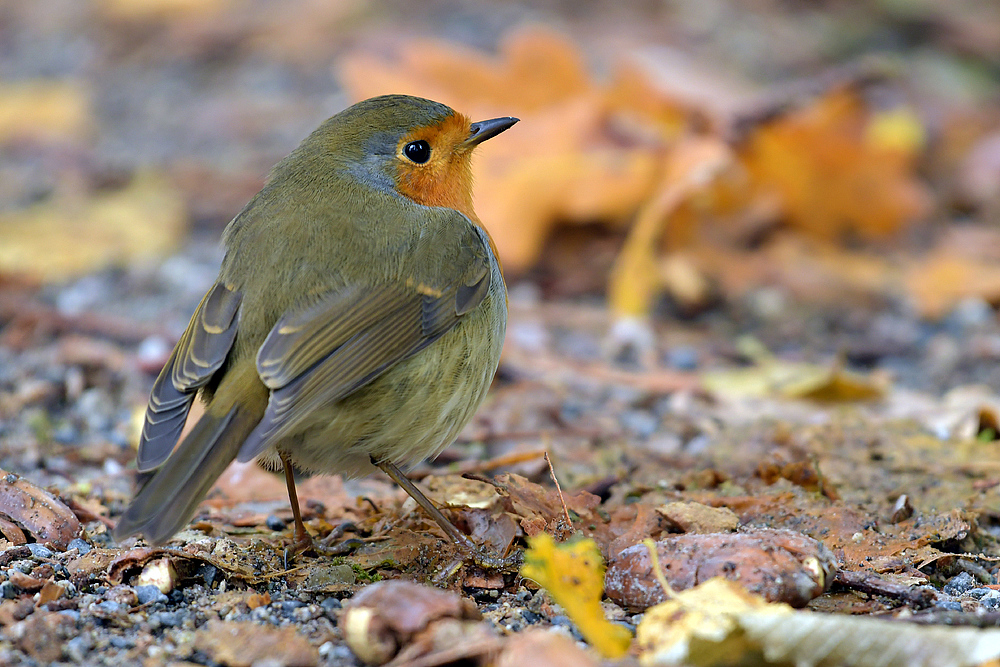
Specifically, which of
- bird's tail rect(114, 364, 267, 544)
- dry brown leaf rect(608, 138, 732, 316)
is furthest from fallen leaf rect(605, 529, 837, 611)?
dry brown leaf rect(608, 138, 732, 316)

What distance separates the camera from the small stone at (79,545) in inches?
105

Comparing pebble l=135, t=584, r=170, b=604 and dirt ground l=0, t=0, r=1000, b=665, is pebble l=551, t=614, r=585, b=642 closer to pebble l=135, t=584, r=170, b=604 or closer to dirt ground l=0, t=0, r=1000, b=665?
dirt ground l=0, t=0, r=1000, b=665

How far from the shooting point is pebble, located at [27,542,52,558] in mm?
2580

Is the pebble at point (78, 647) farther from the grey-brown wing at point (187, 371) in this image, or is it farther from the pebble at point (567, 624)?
the pebble at point (567, 624)

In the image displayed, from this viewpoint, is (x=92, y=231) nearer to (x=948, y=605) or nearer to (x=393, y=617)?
(x=393, y=617)

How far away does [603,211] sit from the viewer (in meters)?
5.13

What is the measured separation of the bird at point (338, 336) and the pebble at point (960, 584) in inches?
44.5

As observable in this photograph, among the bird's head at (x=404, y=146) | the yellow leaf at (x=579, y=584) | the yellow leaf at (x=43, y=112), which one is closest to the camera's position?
the yellow leaf at (x=579, y=584)

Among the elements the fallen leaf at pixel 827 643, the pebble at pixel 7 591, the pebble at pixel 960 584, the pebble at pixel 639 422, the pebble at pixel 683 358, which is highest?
the fallen leaf at pixel 827 643

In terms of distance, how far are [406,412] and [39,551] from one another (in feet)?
2.96

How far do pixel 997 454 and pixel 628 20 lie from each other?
521 centimetres

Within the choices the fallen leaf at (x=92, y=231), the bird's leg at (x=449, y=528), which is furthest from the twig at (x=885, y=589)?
the fallen leaf at (x=92, y=231)

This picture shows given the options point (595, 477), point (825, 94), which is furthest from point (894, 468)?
point (825, 94)

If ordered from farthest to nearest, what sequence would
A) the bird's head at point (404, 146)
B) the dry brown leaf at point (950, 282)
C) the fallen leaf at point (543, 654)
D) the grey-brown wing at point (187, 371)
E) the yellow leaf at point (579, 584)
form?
the dry brown leaf at point (950, 282), the bird's head at point (404, 146), the grey-brown wing at point (187, 371), the yellow leaf at point (579, 584), the fallen leaf at point (543, 654)
